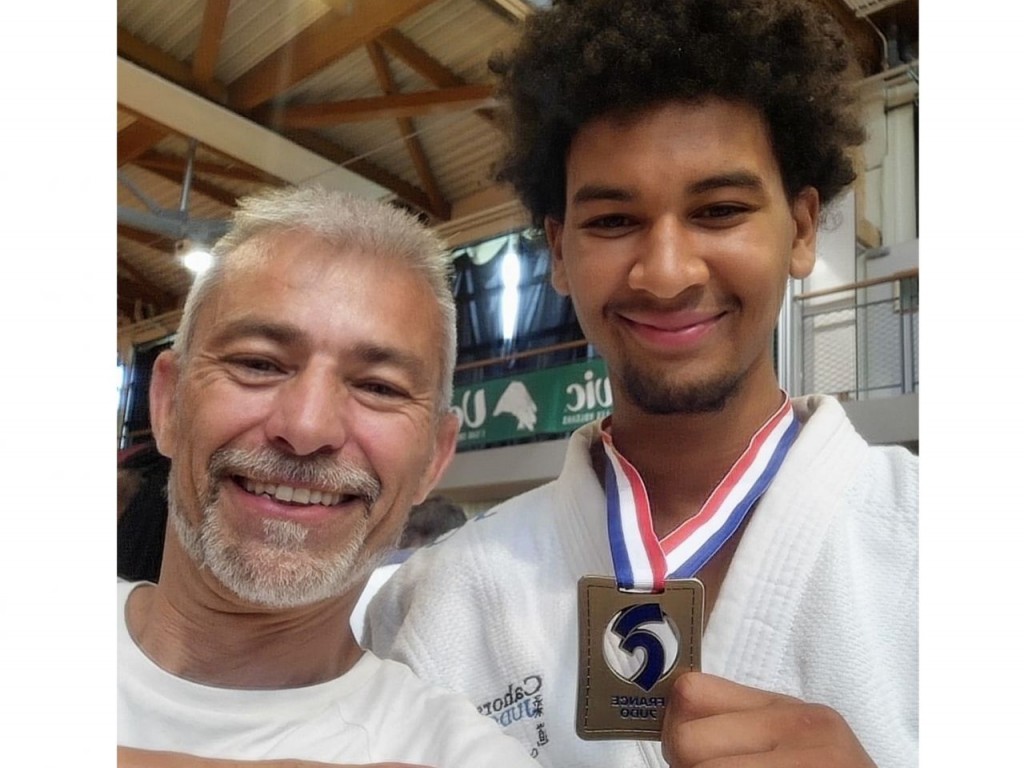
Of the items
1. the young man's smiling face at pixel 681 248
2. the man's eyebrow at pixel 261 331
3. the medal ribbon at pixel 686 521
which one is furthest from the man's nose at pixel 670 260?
the man's eyebrow at pixel 261 331

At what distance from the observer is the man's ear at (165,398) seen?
616mm

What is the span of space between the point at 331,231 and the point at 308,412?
0.38ft

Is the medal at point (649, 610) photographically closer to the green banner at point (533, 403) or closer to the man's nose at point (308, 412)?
the green banner at point (533, 403)

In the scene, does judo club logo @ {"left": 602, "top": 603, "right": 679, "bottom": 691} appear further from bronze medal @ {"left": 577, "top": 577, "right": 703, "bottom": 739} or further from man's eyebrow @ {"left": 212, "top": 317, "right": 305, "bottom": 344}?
man's eyebrow @ {"left": 212, "top": 317, "right": 305, "bottom": 344}

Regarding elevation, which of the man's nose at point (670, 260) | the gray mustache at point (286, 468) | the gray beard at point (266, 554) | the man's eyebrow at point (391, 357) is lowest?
the gray beard at point (266, 554)

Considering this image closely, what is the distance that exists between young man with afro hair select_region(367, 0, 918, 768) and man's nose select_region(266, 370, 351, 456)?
0.40ft

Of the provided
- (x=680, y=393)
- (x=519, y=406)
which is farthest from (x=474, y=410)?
(x=680, y=393)

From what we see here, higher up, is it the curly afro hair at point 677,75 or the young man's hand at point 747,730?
the curly afro hair at point 677,75

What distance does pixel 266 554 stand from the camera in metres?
0.62

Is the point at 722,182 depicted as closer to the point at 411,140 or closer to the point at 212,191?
the point at 411,140

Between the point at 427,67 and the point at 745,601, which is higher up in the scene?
the point at 427,67

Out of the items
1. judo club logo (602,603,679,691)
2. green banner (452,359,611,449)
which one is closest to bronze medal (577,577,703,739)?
judo club logo (602,603,679,691)

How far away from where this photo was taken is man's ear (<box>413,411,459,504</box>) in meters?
0.64
